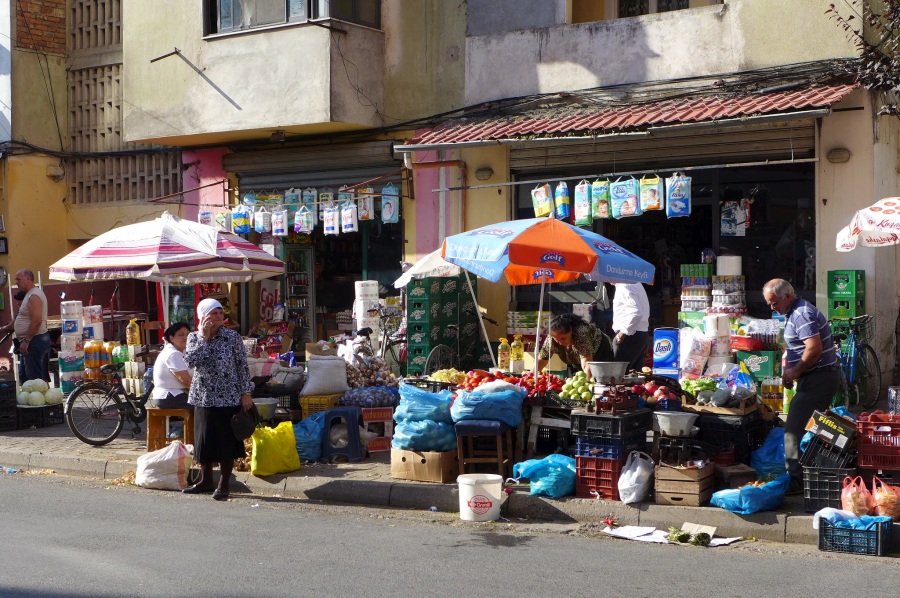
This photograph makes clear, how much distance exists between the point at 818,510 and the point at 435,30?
→ 10038mm

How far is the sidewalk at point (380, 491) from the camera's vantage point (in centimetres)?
843

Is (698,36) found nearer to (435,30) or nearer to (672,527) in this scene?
(435,30)

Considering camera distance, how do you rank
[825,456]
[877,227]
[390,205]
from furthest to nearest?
1. [390,205]
2. [877,227]
3. [825,456]

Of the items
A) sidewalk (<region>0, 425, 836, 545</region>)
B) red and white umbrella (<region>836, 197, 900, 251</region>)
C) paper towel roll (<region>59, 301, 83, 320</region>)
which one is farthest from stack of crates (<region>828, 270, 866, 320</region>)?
paper towel roll (<region>59, 301, 83, 320</region>)

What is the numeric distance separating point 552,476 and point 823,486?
2.18m

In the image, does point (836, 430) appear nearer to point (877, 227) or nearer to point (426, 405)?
point (877, 227)

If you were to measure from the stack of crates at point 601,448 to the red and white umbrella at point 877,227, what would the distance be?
3.53 metres

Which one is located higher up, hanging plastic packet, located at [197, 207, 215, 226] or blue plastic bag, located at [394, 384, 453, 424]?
hanging plastic packet, located at [197, 207, 215, 226]

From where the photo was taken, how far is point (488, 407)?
32.1ft

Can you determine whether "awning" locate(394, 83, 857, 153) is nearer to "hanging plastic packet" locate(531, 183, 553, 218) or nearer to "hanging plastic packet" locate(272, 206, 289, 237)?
"hanging plastic packet" locate(531, 183, 553, 218)


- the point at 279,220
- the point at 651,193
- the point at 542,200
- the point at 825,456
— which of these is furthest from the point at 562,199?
the point at 825,456

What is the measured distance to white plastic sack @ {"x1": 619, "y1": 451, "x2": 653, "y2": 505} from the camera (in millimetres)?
8883

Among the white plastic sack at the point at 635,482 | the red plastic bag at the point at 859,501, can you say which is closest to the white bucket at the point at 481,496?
the white plastic sack at the point at 635,482

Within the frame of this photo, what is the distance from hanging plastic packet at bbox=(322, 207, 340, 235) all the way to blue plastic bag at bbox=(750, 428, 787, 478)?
8338 millimetres
